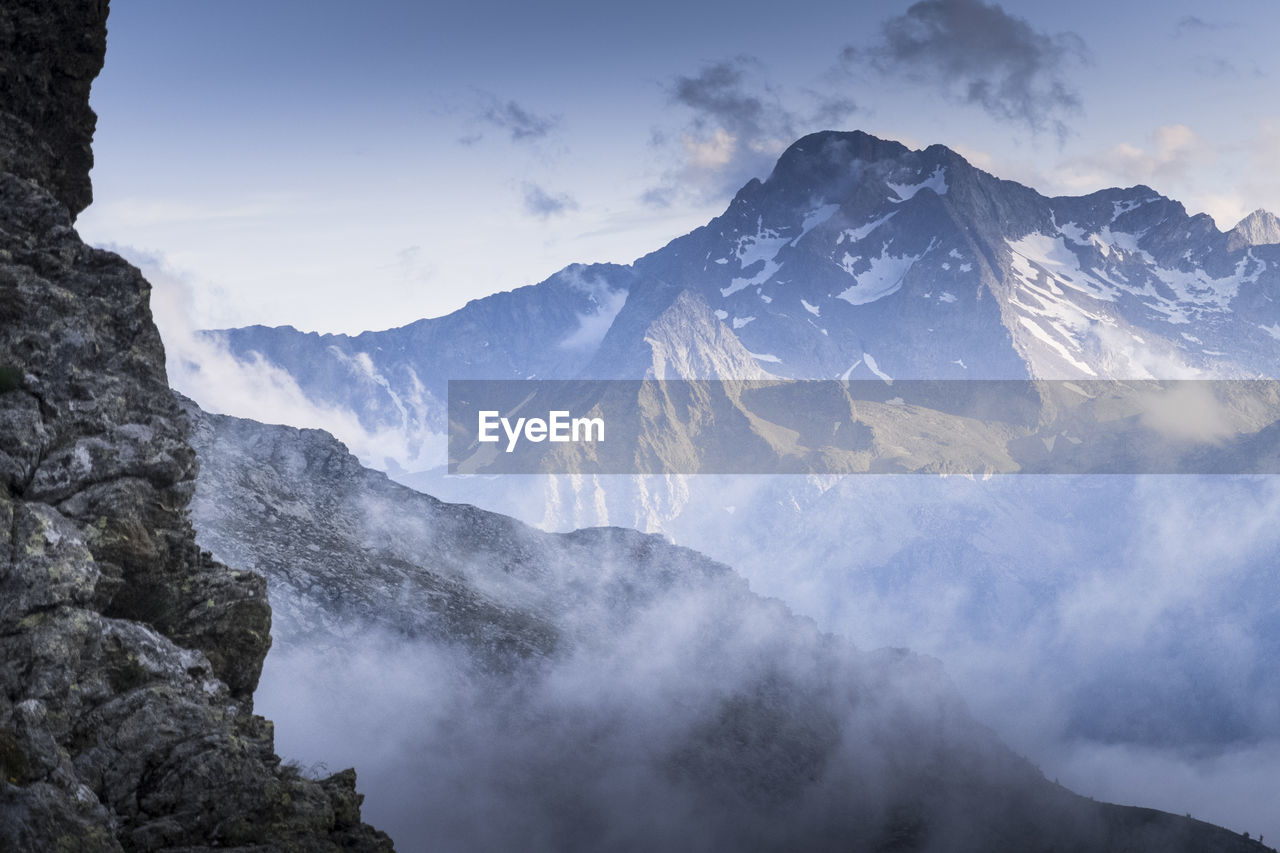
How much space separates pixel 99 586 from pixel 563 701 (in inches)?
4045

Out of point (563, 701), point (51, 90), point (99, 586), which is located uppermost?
point (51, 90)

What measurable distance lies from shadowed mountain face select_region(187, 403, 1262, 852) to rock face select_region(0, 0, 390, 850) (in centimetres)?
7531

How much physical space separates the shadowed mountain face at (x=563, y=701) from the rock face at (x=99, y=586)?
247 feet

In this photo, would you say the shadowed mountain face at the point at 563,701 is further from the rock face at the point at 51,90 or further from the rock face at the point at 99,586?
the rock face at the point at 99,586

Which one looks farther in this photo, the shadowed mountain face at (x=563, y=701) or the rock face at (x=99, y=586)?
the shadowed mountain face at (x=563, y=701)

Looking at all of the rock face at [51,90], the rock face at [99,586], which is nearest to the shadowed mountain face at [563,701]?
the rock face at [51,90]

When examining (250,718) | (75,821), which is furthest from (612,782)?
(75,821)

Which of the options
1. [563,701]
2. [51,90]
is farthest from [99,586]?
[563,701]

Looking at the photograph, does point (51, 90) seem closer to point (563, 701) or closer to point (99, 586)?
point (99, 586)

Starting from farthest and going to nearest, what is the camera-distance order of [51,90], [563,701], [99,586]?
[563,701], [51,90], [99,586]

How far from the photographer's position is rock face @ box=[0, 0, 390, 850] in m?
26.8

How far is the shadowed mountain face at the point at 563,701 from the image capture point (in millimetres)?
112062

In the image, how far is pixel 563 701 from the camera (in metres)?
129

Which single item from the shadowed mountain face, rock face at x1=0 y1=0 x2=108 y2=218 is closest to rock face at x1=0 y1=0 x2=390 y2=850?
rock face at x1=0 y1=0 x2=108 y2=218
